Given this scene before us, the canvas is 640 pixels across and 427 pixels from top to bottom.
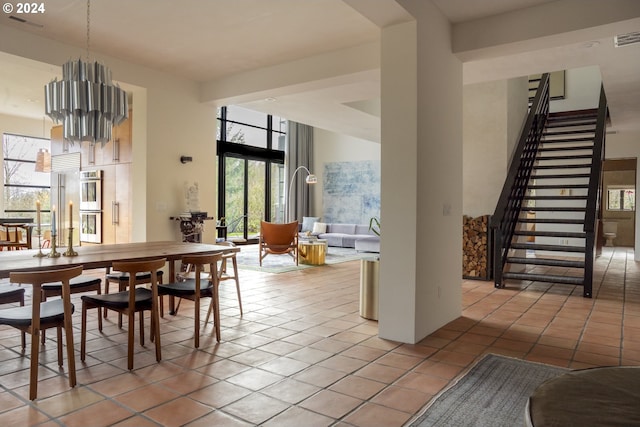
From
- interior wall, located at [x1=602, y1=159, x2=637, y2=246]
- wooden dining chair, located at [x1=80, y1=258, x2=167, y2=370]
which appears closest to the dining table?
wooden dining chair, located at [x1=80, y1=258, x2=167, y2=370]

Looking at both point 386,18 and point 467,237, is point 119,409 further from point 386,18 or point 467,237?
point 467,237

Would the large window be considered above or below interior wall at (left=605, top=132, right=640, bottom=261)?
below

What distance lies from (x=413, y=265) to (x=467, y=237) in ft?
11.4

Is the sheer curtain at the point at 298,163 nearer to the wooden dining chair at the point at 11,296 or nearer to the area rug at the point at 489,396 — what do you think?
the wooden dining chair at the point at 11,296

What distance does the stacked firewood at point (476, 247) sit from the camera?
6.41 metres

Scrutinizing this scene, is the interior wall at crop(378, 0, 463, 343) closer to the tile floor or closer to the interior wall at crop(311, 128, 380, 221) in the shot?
the tile floor

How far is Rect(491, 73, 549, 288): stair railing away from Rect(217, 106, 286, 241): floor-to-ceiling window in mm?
7091

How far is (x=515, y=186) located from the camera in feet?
21.4

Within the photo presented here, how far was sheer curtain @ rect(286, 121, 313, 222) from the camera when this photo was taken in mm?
13008

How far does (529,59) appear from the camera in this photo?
16.1ft

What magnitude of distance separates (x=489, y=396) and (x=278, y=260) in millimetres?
6303

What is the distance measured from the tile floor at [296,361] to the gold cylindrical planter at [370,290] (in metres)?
0.12

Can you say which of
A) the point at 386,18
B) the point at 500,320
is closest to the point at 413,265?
the point at 500,320

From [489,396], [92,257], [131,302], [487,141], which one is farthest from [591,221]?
[92,257]
